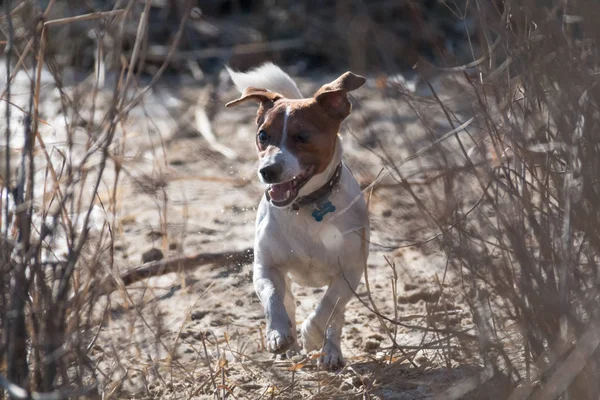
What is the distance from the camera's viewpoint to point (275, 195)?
4496 millimetres

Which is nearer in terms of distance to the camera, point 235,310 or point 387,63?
point 387,63

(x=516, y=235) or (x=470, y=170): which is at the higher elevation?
(x=470, y=170)

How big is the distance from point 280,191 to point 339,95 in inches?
25.1

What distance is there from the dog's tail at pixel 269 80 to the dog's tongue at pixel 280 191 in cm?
100

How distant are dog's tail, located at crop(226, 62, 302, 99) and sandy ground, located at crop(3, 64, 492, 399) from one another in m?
0.43

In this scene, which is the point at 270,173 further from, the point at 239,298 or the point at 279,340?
the point at 239,298

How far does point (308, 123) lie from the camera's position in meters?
4.77

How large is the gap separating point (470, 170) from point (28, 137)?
1358 millimetres

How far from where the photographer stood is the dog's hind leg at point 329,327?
4250mm

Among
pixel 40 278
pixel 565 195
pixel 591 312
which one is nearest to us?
pixel 591 312

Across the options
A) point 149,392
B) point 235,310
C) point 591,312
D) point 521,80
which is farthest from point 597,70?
point 235,310

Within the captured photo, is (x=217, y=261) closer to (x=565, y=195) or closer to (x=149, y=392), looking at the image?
(x=149, y=392)

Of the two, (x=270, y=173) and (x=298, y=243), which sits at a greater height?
(x=270, y=173)

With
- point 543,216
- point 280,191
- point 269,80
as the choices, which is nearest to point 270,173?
point 280,191
